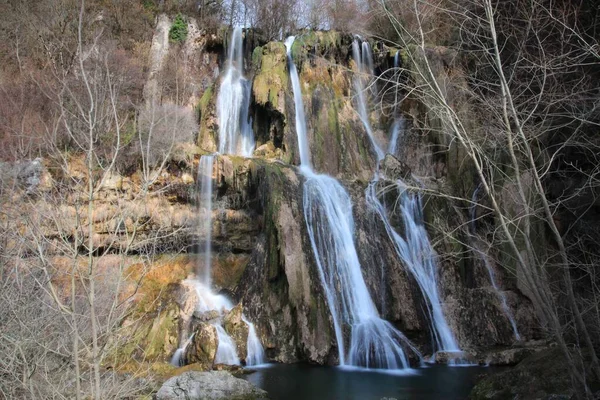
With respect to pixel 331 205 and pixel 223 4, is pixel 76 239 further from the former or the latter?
pixel 223 4

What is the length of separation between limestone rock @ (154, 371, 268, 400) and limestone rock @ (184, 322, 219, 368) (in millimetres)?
1968

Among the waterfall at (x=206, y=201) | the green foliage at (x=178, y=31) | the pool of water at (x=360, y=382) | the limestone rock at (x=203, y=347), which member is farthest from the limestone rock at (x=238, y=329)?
the green foliage at (x=178, y=31)

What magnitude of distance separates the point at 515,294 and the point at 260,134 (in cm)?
986

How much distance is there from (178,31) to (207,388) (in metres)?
17.7

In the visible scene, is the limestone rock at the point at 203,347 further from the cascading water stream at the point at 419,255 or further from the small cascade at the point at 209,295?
the cascading water stream at the point at 419,255

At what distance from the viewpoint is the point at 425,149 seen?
16.8m

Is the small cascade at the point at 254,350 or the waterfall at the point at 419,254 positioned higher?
the waterfall at the point at 419,254

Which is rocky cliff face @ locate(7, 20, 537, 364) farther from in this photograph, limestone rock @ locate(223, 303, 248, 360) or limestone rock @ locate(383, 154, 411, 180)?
limestone rock @ locate(223, 303, 248, 360)

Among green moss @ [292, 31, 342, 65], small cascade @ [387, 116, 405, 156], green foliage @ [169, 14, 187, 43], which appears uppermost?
green foliage @ [169, 14, 187, 43]

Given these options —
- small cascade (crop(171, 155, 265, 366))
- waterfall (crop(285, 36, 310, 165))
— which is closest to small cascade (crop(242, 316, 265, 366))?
small cascade (crop(171, 155, 265, 366))

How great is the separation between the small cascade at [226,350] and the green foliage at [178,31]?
48.7ft

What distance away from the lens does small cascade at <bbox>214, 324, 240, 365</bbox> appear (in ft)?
34.7

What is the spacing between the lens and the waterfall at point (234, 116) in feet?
55.3

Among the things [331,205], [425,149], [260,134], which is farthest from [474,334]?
[260,134]
